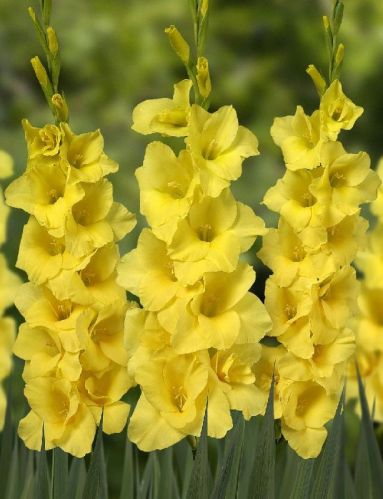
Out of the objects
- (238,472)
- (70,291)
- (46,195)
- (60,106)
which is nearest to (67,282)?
(70,291)

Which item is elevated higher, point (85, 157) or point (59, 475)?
point (85, 157)

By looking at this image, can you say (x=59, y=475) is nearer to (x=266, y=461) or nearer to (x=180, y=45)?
(x=266, y=461)

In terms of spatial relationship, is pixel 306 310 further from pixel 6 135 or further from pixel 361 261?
pixel 6 135

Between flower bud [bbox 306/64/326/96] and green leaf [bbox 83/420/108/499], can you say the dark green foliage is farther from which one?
flower bud [bbox 306/64/326/96]

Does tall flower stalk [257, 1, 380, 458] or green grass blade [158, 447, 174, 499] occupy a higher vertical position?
tall flower stalk [257, 1, 380, 458]

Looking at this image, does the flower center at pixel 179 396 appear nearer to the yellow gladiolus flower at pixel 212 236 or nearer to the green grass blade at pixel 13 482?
the yellow gladiolus flower at pixel 212 236

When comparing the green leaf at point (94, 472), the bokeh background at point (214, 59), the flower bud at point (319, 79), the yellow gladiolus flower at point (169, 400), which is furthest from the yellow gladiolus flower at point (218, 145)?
the bokeh background at point (214, 59)

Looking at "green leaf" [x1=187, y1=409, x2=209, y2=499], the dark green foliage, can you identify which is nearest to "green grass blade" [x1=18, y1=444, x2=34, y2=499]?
the dark green foliage
